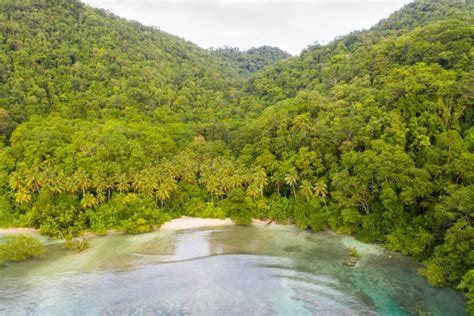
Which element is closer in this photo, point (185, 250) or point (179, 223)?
point (185, 250)

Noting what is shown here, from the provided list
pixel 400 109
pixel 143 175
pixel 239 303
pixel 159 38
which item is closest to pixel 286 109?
pixel 400 109

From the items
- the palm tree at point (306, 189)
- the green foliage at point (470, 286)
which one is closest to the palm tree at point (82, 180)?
the palm tree at point (306, 189)

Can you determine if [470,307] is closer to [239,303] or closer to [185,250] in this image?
[239,303]

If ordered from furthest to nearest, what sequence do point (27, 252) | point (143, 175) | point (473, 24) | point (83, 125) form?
point (83, 125) → point (473, 24) → point (143, 175) → point (27, 252)

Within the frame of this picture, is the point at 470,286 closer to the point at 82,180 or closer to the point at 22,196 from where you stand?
the point at 82,180

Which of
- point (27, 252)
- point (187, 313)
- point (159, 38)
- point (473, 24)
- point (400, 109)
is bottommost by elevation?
point (187, 313)

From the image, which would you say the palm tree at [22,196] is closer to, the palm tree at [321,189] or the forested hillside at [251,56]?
the palm tree at [321,189]
